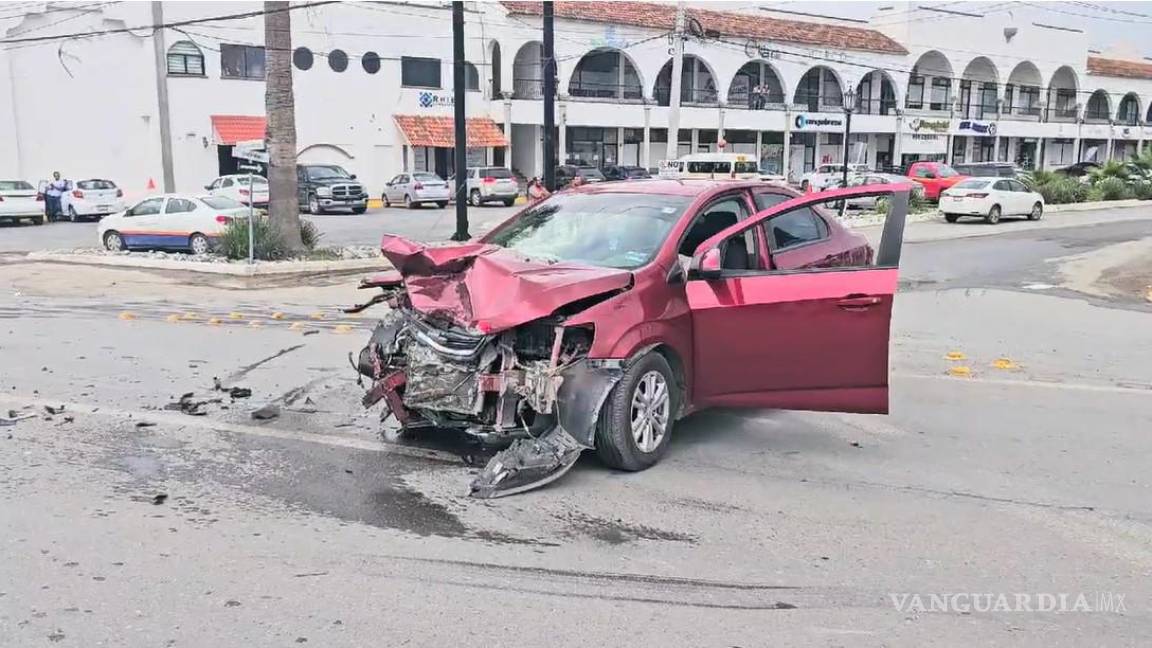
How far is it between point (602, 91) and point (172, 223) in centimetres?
3432

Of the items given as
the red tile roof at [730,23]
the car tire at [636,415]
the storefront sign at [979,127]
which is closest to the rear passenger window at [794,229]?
the car tire at [636,415]

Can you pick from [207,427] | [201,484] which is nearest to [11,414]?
[207,427]

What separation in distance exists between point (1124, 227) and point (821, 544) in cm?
2684

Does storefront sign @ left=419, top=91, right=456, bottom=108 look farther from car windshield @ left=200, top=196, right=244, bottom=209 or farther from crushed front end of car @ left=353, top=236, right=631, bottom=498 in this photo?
crushed front end of car @ left=353, top=236, right=631, bottom=498

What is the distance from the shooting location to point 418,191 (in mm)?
36406

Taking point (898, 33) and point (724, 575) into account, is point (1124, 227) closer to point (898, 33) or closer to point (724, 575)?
point (724, 575)

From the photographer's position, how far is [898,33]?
57219mm

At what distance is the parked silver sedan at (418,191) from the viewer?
3644cm

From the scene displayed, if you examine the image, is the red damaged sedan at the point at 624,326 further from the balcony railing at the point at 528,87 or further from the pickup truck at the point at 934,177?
the balcony railing at the point at 528,87

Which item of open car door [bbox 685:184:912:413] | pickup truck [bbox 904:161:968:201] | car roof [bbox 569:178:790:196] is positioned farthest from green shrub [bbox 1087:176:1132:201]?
open car door [bbox 685:184:912:413]

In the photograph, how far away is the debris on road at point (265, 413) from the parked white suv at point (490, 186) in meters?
31.6

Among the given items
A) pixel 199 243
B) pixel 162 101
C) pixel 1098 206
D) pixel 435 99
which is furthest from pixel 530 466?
pixel 435 99

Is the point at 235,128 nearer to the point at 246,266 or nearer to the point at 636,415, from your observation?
the point at 246,266

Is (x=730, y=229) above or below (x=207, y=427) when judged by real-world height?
above
